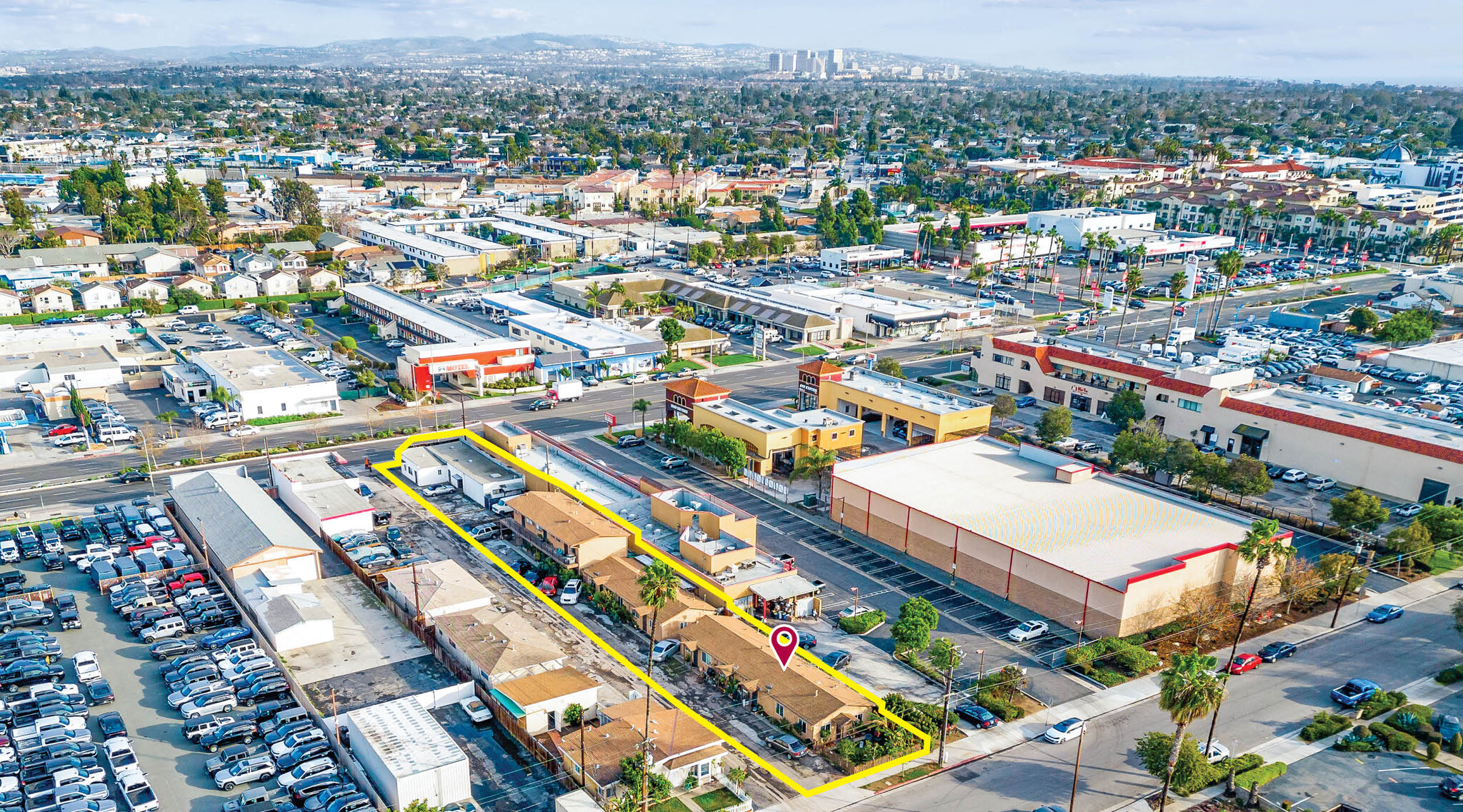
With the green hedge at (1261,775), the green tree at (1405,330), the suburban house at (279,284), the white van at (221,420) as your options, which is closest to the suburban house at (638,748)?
the green hedge at (1261,775)

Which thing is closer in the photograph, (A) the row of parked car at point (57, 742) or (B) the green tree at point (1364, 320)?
(A) the row of parked car at point (57, 742)

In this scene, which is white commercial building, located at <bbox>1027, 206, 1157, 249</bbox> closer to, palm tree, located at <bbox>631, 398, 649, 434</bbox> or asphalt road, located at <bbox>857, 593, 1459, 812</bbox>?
palm tree, located at <bbox>631, 398, 649, 434</bbox>

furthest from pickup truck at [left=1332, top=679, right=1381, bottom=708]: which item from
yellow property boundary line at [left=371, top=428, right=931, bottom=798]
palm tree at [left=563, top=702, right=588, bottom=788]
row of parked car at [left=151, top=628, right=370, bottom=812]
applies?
row of parked car at [left=151, top=628, right=370, bottom=812]

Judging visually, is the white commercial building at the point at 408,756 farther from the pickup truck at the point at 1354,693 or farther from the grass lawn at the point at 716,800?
the pickup truck at the point at 1354,693

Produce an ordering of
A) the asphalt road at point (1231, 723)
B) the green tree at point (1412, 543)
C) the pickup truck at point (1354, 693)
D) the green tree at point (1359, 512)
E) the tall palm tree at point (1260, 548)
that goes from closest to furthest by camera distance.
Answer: the asphalt road at point (1231, 723), the pickup truck at point (1354, 693), the tall palm tree at point (1260, 548), the green tree at point (1412, 543), the green tree at point (1359, 512)

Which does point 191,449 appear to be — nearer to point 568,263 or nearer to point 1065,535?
point 1065,535
